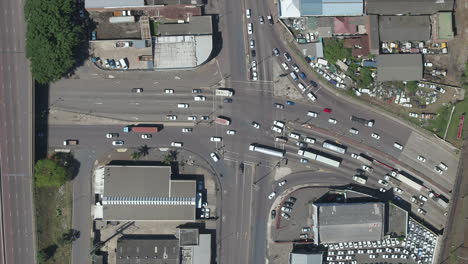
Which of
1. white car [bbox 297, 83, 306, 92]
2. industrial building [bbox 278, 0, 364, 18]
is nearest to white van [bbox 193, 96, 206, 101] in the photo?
white car [bbox 297, 83, 306, 92]

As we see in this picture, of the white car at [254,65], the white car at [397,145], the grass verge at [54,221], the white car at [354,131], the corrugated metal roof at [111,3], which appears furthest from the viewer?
the white car at [397,145]

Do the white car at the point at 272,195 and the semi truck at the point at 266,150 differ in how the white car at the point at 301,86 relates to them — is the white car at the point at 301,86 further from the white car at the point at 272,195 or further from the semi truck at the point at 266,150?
the white car at the point at 272,195

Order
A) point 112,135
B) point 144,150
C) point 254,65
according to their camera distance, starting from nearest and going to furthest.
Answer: point 112,135
point 144,150
point 254,65

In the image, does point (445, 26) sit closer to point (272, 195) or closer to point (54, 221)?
point (272, 195)

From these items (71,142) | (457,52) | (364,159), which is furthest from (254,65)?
(457,52)

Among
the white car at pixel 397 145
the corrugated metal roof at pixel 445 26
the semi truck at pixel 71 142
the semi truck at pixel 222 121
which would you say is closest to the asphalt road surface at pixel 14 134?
the semi truck at pixel 71 142
